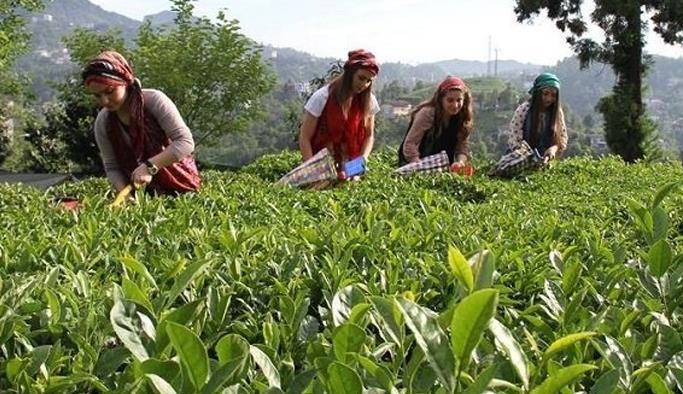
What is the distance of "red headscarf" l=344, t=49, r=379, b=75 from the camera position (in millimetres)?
5406

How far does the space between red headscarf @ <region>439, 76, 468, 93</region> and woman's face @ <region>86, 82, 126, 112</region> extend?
3007 millimetres

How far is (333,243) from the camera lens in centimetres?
231

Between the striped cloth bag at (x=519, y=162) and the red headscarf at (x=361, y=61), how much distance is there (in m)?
1.67

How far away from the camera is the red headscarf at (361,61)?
5406 millimetres

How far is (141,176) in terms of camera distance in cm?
403

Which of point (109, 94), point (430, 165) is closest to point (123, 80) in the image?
point (109, 94)

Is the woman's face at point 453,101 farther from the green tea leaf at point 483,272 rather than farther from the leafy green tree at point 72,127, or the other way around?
the leafy green tree at point 72,127

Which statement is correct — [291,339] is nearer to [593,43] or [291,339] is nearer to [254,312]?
[254,312]

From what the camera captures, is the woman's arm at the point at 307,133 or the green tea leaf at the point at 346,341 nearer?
the green tea leaf at the point at 346,341

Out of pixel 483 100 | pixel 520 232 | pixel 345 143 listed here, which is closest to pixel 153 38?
pixel 345 143

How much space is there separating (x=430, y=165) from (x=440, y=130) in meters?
0.51

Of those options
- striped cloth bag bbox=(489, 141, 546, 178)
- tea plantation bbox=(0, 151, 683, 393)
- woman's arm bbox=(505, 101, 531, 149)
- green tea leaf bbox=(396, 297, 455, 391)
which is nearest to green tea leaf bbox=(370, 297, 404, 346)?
tea plantation bbox=(0, 151, 683, 393)

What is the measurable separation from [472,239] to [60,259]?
129cm

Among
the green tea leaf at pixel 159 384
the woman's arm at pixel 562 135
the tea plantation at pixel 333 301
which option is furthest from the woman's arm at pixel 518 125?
the green tea leaf at pixel 159 384
